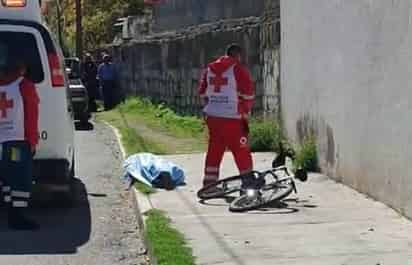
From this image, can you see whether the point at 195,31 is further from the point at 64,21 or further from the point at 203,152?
the point at 64,21

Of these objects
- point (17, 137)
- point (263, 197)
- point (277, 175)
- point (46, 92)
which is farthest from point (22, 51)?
point (277, 175)

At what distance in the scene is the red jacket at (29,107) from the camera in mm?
10211

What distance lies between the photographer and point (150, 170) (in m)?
13.1

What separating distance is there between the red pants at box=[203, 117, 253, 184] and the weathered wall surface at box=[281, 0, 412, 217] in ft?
3.67

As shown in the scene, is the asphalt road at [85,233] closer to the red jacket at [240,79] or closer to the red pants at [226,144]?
the red pants at [226,144]

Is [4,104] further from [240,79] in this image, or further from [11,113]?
[240,79]

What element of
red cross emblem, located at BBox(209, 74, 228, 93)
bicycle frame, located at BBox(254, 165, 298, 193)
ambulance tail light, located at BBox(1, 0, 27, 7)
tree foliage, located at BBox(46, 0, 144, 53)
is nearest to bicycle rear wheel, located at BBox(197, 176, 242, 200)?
bicycle frame, located at BBox(254, 165, 298, 193)

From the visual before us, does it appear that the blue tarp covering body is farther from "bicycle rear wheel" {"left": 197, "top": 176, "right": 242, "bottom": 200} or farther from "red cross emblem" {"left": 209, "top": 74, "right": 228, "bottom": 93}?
"red cross emblem" {"left": 209, "top": 74, "right": 228, "bottom": 93}

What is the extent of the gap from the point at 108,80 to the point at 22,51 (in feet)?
63.2

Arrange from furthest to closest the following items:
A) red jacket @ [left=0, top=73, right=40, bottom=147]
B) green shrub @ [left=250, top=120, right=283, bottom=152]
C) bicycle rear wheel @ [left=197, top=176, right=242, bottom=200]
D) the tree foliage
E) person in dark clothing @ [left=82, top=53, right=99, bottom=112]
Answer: the tree foliage, person in dark clothing @ [left=82, top=53, right=99, bottom=112], green shrub @ [left=250, top=120, right=283, bottom=152], bicycle rear wheel @ [left=197, top=176, right=242, bottom=200], red jacket @ [left=0, top=73, right=40, bottom=147]

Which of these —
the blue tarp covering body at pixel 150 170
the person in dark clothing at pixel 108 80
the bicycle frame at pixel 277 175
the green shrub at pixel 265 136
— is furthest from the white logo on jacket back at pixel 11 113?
the person in dark clothing at pixel 108 80

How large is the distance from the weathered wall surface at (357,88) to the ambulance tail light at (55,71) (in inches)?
123

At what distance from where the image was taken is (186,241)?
8938 mm

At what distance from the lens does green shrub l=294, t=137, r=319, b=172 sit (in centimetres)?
1327
